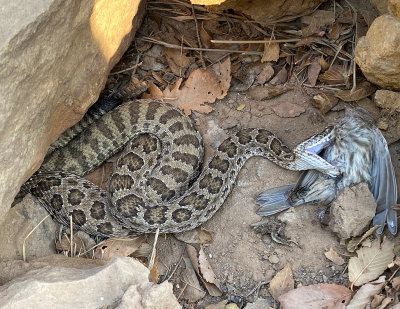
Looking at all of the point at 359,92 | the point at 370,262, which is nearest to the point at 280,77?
the point at 359,92

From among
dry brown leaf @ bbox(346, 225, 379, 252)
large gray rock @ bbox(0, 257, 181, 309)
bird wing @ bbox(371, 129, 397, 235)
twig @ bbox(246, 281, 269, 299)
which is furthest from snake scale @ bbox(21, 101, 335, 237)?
large gray rock @ bbox(0, 257, 181, 309)

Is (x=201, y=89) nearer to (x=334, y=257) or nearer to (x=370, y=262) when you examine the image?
(x=334, y=257)

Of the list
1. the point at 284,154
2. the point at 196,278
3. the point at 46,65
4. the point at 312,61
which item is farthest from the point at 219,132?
the point at 46,65

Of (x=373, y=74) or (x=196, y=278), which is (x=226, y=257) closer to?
(x=196, y=278)

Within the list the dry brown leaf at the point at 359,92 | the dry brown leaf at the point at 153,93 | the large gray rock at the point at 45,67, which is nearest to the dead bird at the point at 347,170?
the dry brown leaf at the point at 359,92

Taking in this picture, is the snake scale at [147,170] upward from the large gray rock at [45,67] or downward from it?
downward

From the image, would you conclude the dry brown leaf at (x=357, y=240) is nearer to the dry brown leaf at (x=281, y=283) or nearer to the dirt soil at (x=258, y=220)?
the dirt soil at (x=258, y=220)
